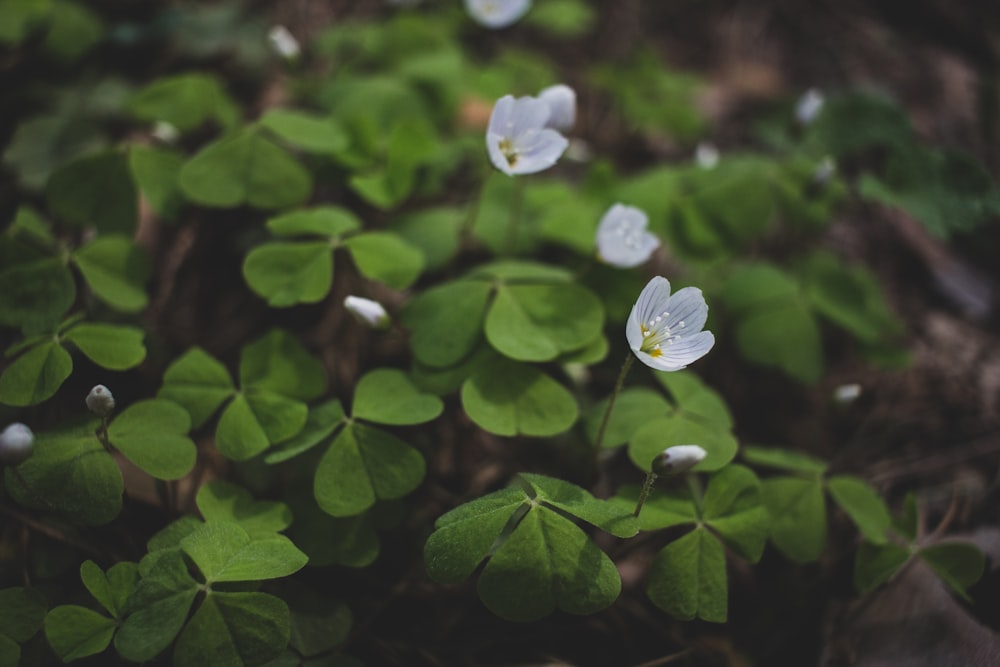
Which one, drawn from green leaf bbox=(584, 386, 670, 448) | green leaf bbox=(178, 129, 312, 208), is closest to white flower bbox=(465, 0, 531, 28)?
green leaf bbox=(178, 129, 312, 208)

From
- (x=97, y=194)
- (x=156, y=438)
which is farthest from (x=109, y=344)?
(x=97, y=194)

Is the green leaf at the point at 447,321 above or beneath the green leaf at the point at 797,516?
above

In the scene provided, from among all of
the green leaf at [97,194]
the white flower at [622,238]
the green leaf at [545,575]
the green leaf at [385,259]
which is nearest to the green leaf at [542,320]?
the white flower at [622,238]

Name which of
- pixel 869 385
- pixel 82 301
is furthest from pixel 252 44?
pixel 869 385

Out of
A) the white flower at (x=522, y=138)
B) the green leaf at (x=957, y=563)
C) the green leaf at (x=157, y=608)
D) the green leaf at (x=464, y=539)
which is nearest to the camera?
the green leaf at (x=157, y=608)

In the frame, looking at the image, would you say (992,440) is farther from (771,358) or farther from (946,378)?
(771,358)

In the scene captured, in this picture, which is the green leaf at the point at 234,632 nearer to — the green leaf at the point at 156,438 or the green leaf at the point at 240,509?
the green leaf at the point at 240,509
